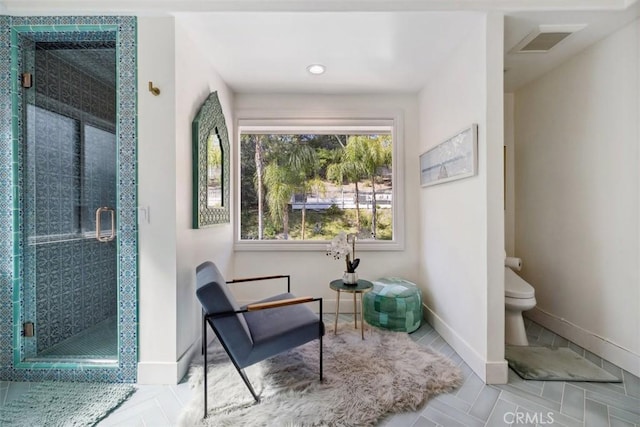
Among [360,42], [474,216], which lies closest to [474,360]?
[474,216]

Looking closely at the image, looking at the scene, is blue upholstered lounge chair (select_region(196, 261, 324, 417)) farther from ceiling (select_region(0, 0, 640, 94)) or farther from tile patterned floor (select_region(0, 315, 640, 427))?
ceiling (select_region(0, 0, 640, 94))

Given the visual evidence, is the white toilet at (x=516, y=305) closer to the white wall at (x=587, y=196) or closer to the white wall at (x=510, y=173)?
the white wall at (x=587, y=196)

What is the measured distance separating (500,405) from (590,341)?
126cm

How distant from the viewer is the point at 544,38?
2135 mm

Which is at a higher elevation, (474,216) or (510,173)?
(510,173)

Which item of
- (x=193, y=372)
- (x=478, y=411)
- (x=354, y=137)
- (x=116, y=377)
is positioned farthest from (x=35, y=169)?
(x=478, y=411)

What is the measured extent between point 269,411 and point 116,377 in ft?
3.66

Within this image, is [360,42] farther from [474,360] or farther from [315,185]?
[474,360]

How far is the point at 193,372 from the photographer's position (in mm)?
1981

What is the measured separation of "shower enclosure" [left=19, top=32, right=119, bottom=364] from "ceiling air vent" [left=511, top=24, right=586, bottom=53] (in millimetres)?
3012

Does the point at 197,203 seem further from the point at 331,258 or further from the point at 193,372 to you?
the point at 331,258

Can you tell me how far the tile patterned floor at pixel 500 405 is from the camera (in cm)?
156

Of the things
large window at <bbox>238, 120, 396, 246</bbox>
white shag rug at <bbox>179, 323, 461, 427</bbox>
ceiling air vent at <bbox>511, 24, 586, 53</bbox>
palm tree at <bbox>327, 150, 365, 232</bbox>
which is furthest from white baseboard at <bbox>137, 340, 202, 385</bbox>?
ceiling air vent at <bbox>511, 24, 586, 53</bbox>

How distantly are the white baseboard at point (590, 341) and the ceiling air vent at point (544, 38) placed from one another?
233cm
